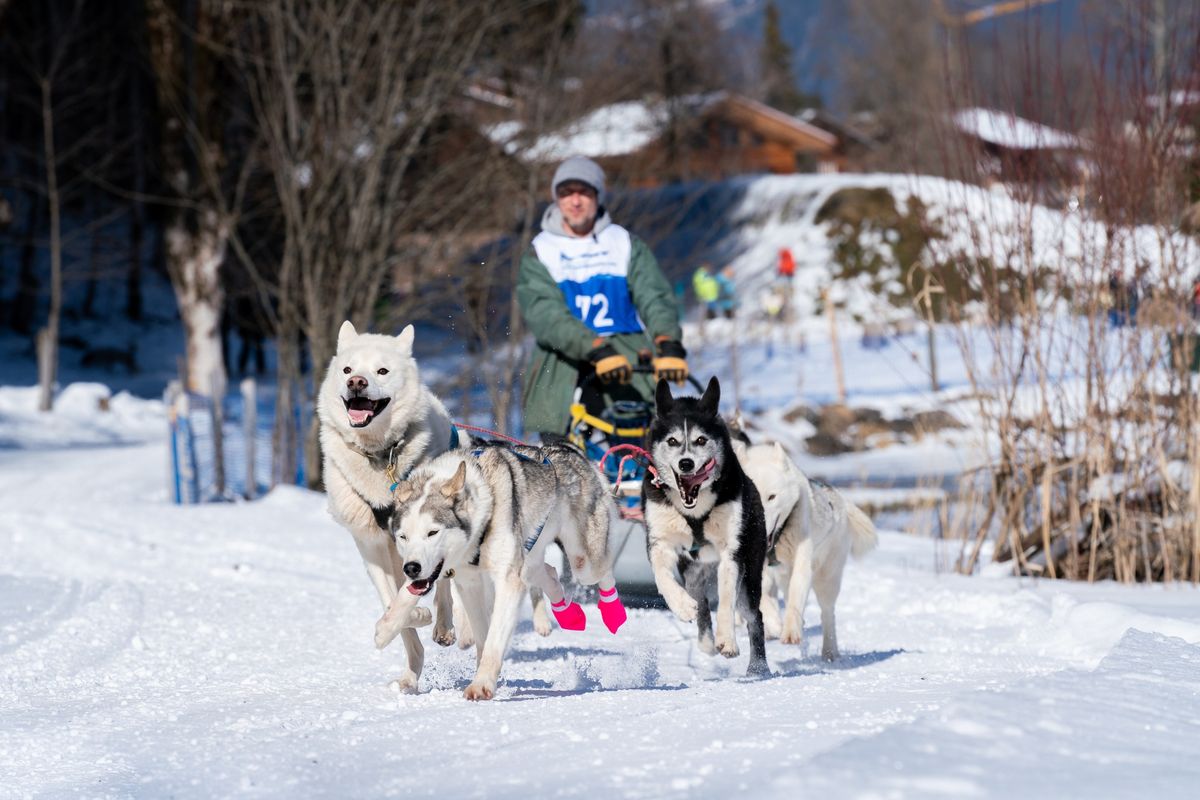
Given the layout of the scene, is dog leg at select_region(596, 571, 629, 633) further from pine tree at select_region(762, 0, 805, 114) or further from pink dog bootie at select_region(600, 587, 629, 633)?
pine tree at select_region(762, 0, 805, 114)

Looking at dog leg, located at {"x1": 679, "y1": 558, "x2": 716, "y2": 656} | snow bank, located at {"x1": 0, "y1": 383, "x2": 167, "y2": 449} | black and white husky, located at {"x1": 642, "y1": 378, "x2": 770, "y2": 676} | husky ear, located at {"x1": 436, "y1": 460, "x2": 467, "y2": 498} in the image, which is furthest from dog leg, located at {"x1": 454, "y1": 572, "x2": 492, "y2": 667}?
snow bank, located at {"x1": 0, "y1": 383, "x2": 167, "y2": 449}

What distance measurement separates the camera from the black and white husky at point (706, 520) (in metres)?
4.81

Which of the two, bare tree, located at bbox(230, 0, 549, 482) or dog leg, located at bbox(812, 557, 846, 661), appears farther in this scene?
bare tree, located at bbox(230, 0, 549, 482)

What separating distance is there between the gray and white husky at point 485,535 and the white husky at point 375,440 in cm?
22

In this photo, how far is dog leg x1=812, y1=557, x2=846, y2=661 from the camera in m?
5.40

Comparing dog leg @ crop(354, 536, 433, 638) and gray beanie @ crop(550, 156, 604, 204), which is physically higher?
gray beanie @ crop(550, 156, 604, 204)

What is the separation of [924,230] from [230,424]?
39.8ft

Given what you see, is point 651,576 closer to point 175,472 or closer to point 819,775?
point 819,775

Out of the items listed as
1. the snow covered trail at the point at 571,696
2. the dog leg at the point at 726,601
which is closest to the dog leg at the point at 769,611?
the snow covered trail at the point at 571,696

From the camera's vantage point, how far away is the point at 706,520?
4.88 m

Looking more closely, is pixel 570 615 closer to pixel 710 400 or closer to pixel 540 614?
pixel 540 614

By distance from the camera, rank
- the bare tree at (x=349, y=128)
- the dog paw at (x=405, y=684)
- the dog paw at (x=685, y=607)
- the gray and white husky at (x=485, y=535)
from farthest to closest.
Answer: the bare tree at (x=349, y=128) → the dog paw at (x=685, y=607) → the dog paw at (x=405, y=684) → the gray and white husky at (x=485, y=535)

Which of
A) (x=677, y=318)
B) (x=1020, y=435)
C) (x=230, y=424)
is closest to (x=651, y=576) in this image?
(x=677, y=318)

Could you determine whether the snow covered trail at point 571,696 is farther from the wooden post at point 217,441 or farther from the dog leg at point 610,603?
the wooden post at point 217,441
